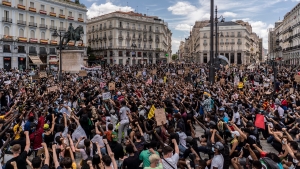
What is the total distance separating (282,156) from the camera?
5.92 metres

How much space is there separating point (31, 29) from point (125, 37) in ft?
91.0

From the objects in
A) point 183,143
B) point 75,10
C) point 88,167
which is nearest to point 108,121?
point 183,143

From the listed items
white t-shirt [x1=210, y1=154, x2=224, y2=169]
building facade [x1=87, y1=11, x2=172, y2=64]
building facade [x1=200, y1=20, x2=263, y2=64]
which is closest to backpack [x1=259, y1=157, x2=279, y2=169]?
white t-shirt [x1=210, y1=154, x2=224, y2=169]

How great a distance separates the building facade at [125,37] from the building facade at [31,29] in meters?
16.0

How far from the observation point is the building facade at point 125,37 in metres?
73.6

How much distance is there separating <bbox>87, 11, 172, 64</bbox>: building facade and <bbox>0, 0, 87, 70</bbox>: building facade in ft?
52.5

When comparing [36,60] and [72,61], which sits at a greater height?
[36,60]

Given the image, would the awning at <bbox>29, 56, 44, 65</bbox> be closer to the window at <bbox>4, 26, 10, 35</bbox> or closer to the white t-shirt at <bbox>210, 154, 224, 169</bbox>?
the window at <bbox>4, 26, 10, 35</bbox>

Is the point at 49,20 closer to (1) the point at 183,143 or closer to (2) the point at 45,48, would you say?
(2) the point at 45,48

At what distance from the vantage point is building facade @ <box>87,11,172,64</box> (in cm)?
7362

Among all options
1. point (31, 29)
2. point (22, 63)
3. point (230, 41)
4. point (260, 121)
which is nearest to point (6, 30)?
point (31, 29)

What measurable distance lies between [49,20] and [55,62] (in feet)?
42.5

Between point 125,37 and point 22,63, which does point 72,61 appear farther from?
point 125,37

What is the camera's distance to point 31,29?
170 feet
